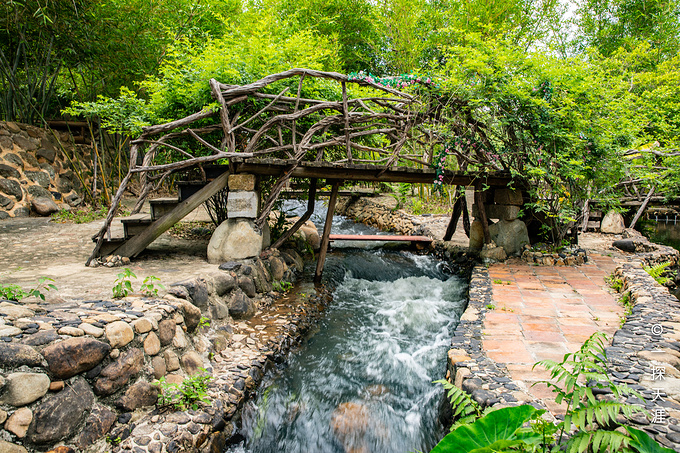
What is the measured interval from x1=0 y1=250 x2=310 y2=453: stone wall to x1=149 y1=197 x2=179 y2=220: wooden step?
1.84 metres

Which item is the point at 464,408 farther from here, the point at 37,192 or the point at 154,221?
the point at 37,192

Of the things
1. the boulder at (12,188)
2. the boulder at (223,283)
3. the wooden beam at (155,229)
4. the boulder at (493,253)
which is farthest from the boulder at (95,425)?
the boulder at (12,188)

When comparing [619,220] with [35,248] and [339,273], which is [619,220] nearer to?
[339,273]

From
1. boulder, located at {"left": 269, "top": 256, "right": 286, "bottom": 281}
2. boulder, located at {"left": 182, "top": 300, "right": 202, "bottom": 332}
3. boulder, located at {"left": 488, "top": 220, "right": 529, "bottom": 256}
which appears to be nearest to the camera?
boulder, located at {"left": 182, "top": 300, "right": 202, "bottom": 332}

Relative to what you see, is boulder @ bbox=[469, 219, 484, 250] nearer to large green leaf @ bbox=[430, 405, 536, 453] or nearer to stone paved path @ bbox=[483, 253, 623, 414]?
stone paved path @ bbox=[483, 253, 623, 414]

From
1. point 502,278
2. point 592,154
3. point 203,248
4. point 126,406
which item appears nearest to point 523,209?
point 592,154

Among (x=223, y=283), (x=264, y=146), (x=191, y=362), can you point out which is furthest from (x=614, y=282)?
(x=264, y=146)

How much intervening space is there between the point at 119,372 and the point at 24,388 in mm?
596

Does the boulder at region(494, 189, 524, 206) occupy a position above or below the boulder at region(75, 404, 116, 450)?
above

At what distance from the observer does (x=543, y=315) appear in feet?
13.9

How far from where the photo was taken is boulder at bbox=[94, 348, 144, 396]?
2.58 meters

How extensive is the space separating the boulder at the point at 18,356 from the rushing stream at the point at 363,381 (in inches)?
61.2

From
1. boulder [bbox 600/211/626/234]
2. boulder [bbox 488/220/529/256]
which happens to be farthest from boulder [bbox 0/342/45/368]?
boulder [bbox 600/211/626/234]

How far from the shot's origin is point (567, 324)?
3.93 meters
